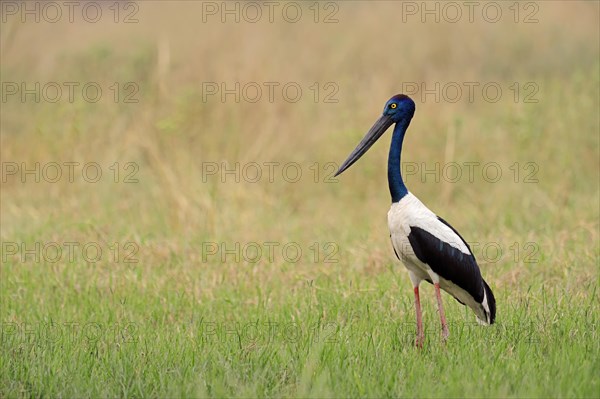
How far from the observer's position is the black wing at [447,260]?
5.12 m

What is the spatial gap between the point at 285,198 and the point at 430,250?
5869mm

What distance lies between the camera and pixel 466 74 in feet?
44.9

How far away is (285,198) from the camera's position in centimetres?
1094

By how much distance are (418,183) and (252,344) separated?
6191mm

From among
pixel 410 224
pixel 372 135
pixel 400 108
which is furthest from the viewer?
pixel 372 135

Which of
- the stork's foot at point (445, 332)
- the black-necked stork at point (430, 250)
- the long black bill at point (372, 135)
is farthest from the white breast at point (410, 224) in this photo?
the long black bill at point (372, 135)

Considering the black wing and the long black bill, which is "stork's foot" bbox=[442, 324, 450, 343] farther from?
the long black bill

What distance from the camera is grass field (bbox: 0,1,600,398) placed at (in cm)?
478

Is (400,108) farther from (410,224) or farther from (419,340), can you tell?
(419,340)

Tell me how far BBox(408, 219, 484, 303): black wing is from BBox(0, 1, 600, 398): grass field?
0.28m

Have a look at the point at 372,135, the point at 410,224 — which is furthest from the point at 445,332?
the point at 372,135

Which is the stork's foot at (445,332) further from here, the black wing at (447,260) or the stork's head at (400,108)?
the stork's head at (400,108)

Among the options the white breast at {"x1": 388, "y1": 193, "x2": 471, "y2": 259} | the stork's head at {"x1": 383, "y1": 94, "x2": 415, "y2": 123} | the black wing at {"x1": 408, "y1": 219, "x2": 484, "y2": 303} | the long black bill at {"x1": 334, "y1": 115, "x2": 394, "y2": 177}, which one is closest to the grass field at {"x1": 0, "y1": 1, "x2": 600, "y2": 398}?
the black wing at {"x1": 408, "y1": 219, "x2": 484, "y2": 303}

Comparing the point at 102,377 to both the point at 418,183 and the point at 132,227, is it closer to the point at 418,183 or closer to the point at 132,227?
the point at 132,227
